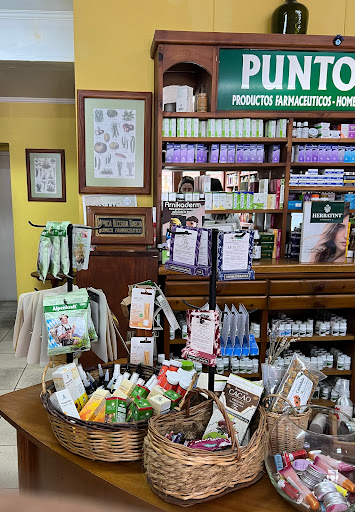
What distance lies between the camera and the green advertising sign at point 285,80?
11.1 ft

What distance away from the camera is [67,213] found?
579 centimetres

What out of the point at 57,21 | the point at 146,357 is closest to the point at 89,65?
the point at 57,21

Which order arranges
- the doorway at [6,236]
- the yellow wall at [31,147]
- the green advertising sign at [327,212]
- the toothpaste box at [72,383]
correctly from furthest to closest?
the doorway at [6,236] < the yellow wall at [31,147] < the green advertising sign at [327,212] < the toothpaste box at [72,383]

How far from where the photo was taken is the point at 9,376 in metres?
3.98

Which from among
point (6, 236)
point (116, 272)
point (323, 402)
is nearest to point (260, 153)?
point (116, 272)

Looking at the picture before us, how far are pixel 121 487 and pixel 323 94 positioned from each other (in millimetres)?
3315

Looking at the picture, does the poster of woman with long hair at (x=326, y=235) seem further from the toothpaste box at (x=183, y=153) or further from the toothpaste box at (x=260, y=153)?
the toothpaste box at (x=183, y=153)

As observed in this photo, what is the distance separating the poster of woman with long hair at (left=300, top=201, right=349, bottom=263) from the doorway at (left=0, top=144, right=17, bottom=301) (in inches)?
192

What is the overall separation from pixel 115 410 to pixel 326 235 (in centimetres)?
252

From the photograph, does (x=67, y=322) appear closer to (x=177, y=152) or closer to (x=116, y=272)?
(x=116, y=272)

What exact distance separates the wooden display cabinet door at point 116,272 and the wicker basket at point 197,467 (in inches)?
74.8

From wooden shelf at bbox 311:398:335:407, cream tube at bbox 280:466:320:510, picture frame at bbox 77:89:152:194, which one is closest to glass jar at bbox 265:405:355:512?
cream tube at bbox 280:466:320:510

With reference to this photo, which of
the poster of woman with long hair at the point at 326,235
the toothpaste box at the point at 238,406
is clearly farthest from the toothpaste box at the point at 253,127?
the toothpaste box at the point at 238,406

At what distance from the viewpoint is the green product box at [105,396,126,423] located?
1391mm
